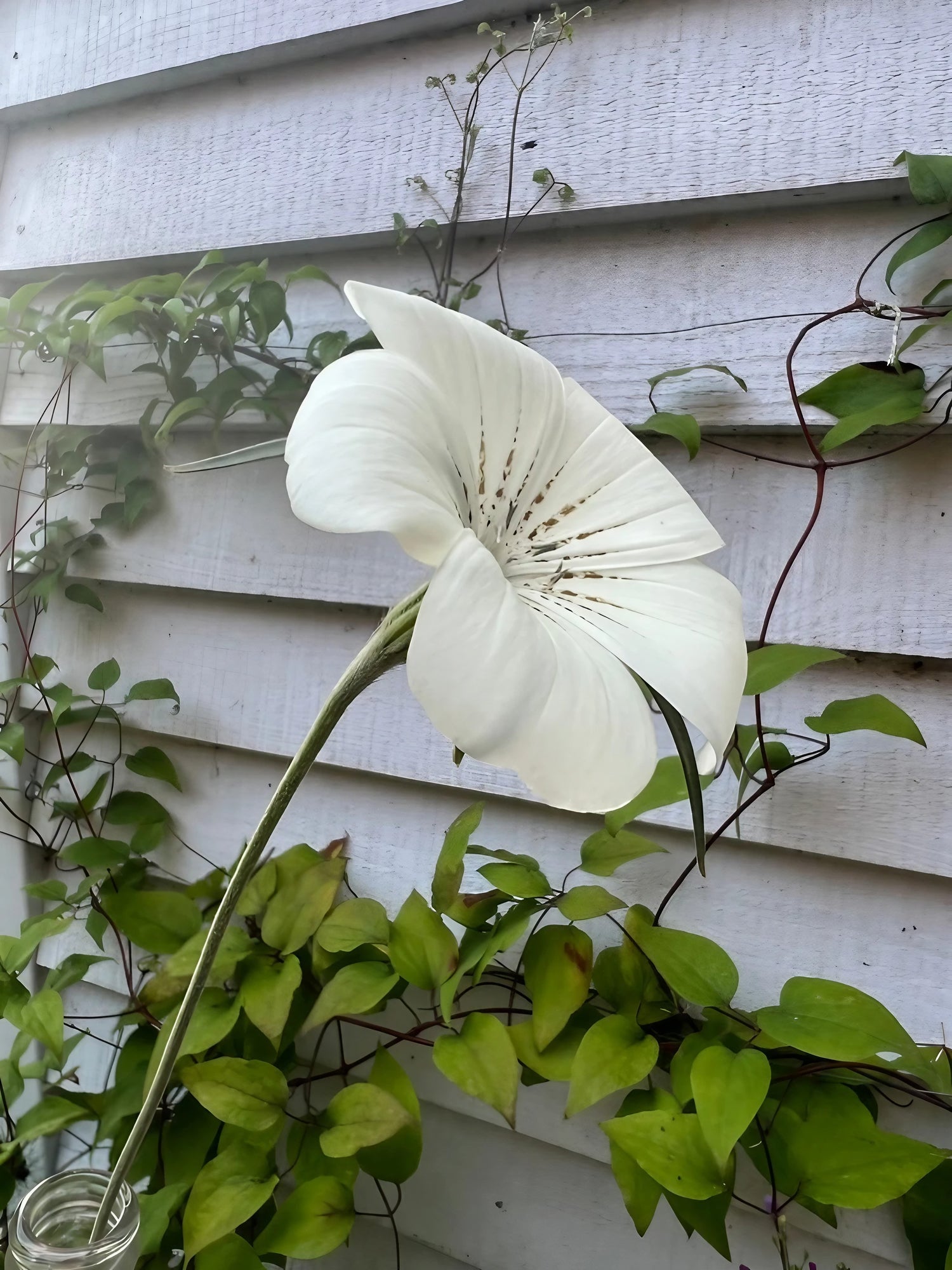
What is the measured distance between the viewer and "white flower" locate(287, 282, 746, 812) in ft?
1.05

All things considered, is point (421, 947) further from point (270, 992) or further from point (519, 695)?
point (519, 695)

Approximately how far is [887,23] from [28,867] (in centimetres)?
133

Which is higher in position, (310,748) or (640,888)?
(310,748)

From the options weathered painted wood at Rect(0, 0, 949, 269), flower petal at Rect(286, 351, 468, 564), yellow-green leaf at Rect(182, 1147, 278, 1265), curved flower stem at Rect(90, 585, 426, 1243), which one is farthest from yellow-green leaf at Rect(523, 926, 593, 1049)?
weathered painted wood at Rect(0, 0, 949, 269)

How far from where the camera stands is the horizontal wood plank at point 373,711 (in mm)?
713

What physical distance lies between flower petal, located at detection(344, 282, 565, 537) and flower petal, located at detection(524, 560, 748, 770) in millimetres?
62

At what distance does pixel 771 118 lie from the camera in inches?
29.2

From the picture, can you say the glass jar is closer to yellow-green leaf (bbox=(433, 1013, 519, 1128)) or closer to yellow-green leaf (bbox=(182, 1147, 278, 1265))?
yellow-green leaf (bbox=(182, 1147, 278, 1265))

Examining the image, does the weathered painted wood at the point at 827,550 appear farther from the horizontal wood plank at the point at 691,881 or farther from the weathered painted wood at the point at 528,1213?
the weathered painted wood at the point at 528,1213

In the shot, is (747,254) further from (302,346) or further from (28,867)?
(28,867)

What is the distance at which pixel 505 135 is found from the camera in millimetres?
857

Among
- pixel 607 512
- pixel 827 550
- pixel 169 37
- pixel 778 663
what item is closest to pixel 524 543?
pixel 607 512

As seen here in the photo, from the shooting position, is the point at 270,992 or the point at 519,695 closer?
the point at 519,695

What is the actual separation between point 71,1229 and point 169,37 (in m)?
1.21
